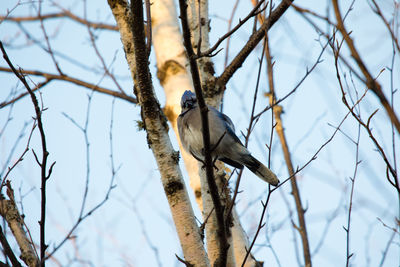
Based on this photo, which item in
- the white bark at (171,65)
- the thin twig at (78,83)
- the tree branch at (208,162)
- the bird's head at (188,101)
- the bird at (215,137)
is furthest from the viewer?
the thin twig at (78,83)

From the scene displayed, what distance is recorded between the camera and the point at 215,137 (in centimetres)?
304

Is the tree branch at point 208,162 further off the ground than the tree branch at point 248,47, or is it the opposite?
the tree branch at point 248,47

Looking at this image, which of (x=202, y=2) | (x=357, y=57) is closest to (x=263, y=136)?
(x=202, y=2)

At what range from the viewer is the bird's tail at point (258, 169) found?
2859 millimetres

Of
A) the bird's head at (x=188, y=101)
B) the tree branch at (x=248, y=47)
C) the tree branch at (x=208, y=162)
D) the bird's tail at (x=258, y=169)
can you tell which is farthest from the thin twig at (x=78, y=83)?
the tree branch at (x=208, y=162)

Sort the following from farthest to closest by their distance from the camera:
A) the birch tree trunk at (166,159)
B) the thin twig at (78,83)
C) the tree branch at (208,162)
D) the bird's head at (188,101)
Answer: the thin twig at (78,83) → the bird's head at (188,101) → the birch tree trunk at (166,159) → the tree branch at (208,162)

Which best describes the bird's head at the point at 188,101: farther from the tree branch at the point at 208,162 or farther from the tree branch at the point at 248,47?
the tree branch at the point at 208,162

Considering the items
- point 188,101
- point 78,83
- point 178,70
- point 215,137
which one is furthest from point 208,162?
point 78,83

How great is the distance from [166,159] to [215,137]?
28.3 inches

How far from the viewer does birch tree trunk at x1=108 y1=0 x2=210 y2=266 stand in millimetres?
2223

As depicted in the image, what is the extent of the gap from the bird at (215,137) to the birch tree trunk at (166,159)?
54cm

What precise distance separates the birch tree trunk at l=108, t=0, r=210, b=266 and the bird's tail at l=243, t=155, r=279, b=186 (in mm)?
711

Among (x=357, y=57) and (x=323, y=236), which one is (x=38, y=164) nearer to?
(x=357, y=57)

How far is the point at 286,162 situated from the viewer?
3.65 metres
